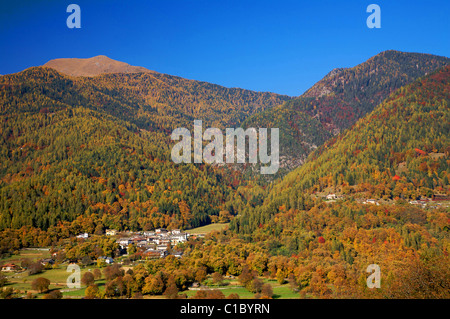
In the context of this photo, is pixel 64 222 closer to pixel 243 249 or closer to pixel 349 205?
pixel 243 249

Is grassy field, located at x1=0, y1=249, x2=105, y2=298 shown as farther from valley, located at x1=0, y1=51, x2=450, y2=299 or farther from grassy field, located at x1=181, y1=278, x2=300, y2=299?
grassy field, located at x1=181, y1=278, x2=300, y2=299

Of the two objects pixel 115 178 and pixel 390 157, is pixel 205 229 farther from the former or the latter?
pixel 390 157

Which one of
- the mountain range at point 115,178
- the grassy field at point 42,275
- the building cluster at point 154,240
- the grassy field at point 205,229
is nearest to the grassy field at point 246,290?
the grassy field at point 42,275

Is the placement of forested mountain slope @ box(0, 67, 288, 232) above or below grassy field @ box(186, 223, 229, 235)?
above

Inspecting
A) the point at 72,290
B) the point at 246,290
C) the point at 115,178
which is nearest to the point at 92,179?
the point at 115,178

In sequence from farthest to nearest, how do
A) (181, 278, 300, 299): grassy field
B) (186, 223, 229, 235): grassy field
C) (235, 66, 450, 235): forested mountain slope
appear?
(186, 223, 229, 235): grassy field < (235, 66, 450, 235): forested mountain slope < (181, 278, 300, 299): grassy field

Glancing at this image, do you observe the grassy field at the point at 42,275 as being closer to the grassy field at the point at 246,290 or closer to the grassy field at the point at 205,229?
the grassy field at the point at 246,290

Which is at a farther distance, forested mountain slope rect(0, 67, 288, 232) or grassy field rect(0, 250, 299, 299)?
forested mountain slope rect(0, 67, 288, 232)

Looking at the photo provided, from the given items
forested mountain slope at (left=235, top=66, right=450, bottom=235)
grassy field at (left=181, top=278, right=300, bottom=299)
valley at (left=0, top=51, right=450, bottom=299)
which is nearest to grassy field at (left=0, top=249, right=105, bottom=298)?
valley at (left=0, top=51, right=450, bottom=299)
